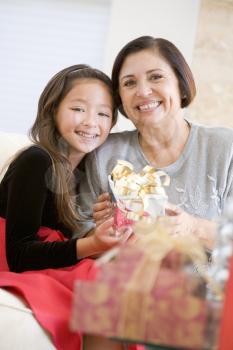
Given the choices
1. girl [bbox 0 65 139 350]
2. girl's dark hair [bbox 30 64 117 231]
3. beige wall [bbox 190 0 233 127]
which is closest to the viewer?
girl [bbox 0 65 139 350]

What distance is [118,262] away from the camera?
2.19 ft

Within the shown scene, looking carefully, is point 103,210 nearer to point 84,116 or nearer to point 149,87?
point 84,116

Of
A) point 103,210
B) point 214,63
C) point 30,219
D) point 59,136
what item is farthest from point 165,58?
point 214,63

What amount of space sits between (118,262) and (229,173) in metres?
0.99

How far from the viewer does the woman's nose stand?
1.59 meters

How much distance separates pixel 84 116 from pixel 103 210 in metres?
0.30

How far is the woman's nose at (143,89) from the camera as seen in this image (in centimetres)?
159

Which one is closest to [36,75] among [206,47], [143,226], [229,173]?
[206,47]

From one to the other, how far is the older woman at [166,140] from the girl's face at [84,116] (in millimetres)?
71

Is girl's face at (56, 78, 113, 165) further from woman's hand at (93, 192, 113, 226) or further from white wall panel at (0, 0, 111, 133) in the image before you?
white wall panel at (0, 0, 111, 133)

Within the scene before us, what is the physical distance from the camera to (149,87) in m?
1.61

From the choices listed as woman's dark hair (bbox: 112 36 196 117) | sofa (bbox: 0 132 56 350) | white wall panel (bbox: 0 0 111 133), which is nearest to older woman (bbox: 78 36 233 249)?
woman's dark hair (bbox: 112 36 196 117)

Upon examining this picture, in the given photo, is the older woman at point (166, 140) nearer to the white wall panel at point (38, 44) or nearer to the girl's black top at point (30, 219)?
the girl's black top at point (30, 219)

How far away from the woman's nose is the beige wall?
159 cm
